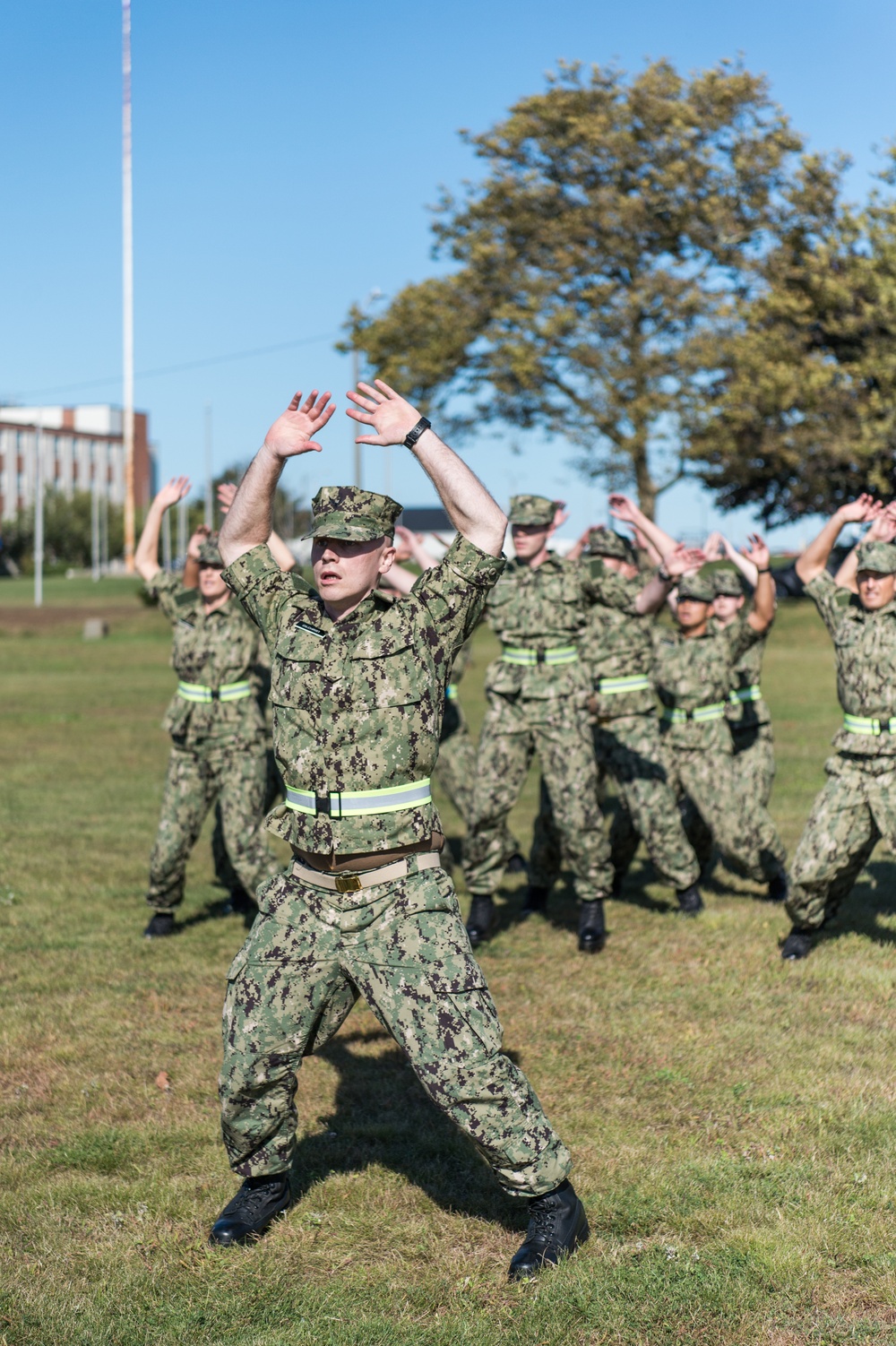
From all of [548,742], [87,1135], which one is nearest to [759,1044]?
[548,742]

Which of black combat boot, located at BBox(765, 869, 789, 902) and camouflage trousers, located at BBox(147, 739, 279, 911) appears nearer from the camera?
camouflage trousers, located at BBox(147, 739, 279, 911)

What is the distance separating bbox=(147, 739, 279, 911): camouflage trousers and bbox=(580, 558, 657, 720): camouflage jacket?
97.1 inches

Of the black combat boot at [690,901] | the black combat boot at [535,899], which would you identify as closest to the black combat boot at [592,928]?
the black combat boot at [690,901]

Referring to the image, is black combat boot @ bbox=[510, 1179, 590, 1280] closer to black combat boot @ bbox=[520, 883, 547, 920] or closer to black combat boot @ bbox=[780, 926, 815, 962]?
black combat boot @ bbox=[780, 926, 815, 962]

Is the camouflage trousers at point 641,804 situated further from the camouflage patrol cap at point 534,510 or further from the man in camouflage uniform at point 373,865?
the man in camouflage uniform at point 373,865

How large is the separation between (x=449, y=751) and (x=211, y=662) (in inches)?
117

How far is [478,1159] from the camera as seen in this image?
5551 mm

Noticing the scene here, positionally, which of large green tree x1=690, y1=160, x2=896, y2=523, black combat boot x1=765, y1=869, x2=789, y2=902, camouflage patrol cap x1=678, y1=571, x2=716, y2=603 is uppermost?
large green tree x1=690, y1=160, x2=896, y2=523

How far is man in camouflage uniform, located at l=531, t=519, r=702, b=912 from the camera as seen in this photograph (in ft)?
30.7

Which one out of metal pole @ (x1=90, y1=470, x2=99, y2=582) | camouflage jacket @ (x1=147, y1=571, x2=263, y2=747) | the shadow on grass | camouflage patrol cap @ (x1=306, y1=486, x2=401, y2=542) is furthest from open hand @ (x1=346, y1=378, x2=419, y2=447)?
metal pole @ (x1=90, y1=470, x2=99, y2=582)

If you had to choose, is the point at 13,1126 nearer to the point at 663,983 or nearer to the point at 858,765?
the point at 663,983

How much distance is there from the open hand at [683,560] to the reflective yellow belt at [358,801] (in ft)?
13.9

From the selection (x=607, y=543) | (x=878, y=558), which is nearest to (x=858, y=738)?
(x=878, y=558)

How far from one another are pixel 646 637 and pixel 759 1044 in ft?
12.3
